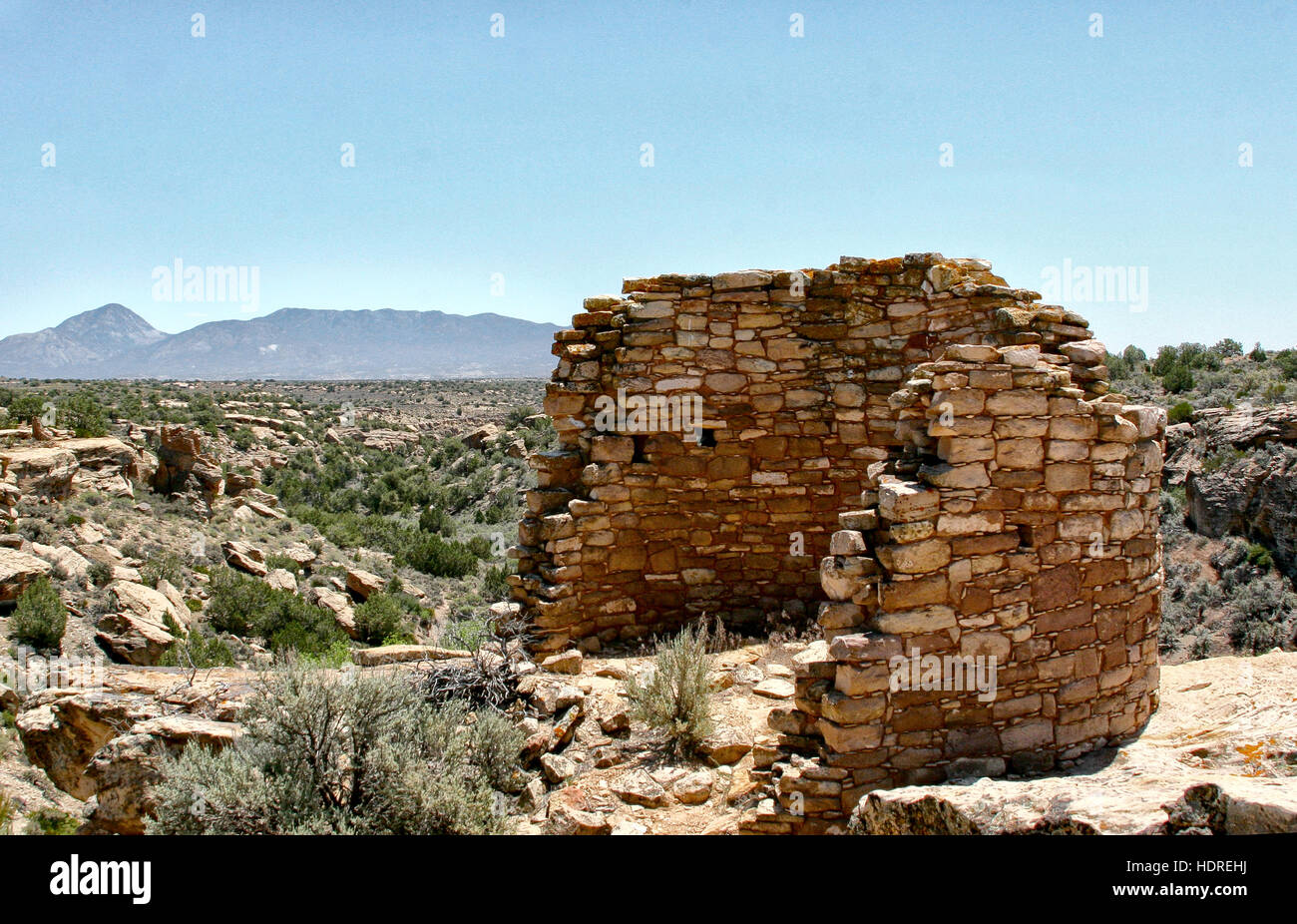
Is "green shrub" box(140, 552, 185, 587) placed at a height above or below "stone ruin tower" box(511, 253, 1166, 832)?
below

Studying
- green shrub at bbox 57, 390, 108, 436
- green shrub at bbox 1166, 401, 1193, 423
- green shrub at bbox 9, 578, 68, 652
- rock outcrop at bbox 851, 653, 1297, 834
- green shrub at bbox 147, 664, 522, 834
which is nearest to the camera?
rock outcrop at bbox 851, 653, 1297, 834

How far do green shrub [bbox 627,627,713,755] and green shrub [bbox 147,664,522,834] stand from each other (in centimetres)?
110

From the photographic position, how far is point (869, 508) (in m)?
5.18

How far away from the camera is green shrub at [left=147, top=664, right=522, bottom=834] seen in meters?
3.82

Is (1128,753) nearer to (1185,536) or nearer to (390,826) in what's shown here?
(390,826)

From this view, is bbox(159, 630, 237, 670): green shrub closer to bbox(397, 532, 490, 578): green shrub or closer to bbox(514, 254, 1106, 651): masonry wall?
bbox(514, 254, 1106, 651): masonry wall

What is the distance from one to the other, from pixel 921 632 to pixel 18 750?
25.0ft

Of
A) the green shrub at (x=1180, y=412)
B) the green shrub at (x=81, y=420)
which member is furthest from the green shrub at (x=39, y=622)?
the green shrub at (x=1180, y=412)

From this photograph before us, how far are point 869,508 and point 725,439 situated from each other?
2.32 meters

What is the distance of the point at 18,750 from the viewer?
7.09m

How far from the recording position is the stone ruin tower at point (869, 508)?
175 inches
